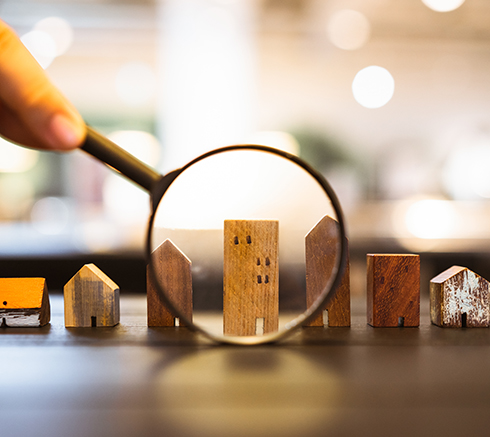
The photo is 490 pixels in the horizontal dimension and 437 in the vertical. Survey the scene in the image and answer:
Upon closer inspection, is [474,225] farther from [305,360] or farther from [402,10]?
[305,360]

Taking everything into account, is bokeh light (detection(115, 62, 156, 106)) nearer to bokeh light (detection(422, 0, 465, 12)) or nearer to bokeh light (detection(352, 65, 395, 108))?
bokeh light (detection(352, 65, 395, 108))

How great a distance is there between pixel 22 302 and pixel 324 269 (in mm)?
379

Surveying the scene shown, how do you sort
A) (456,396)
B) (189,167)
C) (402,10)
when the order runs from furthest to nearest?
(402,10) → (189,167) → (456,396)

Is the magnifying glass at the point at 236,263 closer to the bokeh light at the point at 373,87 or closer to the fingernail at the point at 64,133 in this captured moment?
the fingernail at the point at 64,133

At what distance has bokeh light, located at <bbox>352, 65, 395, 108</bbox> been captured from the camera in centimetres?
279

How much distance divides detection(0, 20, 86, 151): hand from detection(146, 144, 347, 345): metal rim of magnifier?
0.12 metres

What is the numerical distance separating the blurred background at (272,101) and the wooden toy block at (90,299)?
210 centimetres

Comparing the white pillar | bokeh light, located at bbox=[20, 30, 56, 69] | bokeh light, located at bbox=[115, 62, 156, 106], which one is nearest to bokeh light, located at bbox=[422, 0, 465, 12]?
the white pillar

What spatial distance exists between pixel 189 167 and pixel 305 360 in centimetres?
24

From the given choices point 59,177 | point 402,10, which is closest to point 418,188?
point 402,10

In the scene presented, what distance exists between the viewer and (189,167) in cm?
46

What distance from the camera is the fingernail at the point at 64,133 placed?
1.40ft

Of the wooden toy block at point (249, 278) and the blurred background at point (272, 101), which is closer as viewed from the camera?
the wooden toy block at point (249, 278)

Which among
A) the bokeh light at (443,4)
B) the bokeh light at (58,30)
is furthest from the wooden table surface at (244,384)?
the bokeh light at (58,30)
